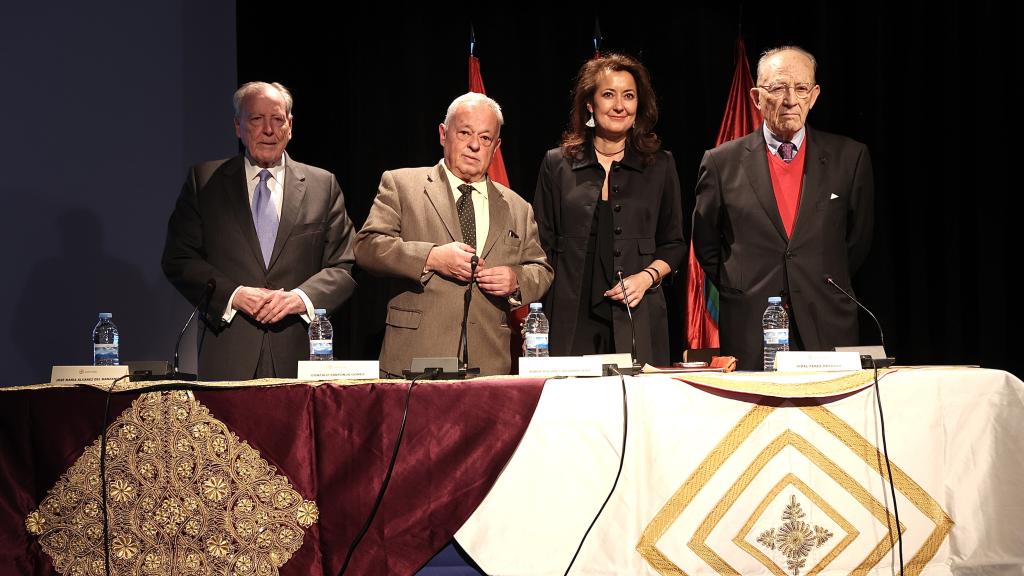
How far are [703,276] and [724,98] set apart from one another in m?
0.92

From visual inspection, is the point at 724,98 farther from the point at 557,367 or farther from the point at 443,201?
the point at 557,367

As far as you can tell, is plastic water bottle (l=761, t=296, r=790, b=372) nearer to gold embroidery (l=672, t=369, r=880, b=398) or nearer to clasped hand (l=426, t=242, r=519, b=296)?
gold embroidery (l=672, t=369, r=880, b=398)

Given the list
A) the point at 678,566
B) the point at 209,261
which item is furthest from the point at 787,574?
the point at 209,261

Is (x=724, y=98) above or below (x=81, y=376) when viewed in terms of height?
above

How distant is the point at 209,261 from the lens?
300cm

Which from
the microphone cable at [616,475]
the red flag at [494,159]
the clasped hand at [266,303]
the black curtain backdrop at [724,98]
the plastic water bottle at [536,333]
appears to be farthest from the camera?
the red flag at [494,159]

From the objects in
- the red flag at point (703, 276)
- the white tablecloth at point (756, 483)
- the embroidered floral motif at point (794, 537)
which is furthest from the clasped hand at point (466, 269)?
the red flag at point (703, 276)

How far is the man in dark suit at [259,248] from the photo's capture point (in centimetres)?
284

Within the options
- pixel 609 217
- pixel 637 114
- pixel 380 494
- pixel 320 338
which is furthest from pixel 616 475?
pixel 637 114

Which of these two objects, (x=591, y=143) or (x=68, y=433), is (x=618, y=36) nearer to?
(x=591, y=143)

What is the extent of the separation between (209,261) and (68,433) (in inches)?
41.9

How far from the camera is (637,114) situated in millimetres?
3350

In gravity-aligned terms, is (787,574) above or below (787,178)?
below

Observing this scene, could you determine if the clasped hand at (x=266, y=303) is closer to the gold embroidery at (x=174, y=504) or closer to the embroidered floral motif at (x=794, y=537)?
the gold embroidery at (x=174, y=504)
